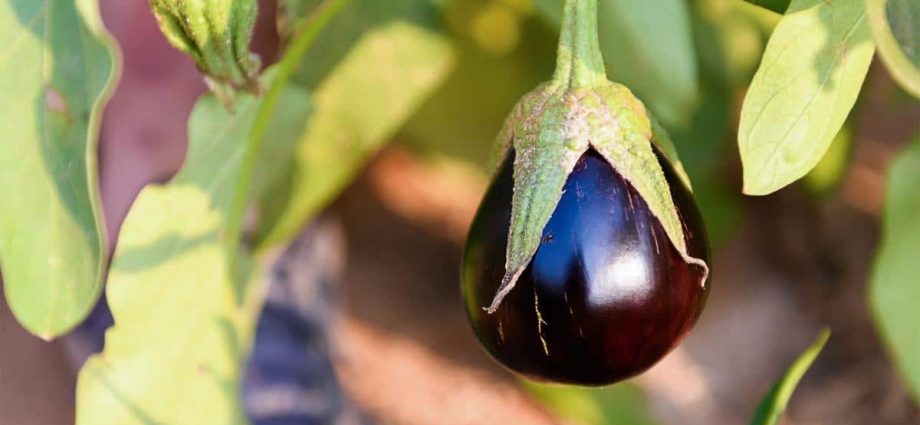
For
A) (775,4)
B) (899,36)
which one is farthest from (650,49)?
(899,36)

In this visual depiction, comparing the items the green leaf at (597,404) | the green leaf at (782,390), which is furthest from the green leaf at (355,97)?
the green leaf at (782,390)

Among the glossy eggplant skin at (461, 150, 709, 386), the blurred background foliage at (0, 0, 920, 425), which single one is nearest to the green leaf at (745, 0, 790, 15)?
the blurred background foliage at (0, 0, 920, 425)

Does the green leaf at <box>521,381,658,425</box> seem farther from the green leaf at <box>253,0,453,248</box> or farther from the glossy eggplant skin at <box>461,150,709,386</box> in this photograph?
the glossy eggplant skin at <box>461,150,709,386</box>

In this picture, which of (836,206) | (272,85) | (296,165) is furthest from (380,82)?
(836,206)

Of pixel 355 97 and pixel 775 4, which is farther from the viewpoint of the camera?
pixel 355 97

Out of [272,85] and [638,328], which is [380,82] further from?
[638,328]

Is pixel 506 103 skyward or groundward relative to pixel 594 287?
groundward

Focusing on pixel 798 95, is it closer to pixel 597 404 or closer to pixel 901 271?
pixel 901 271
